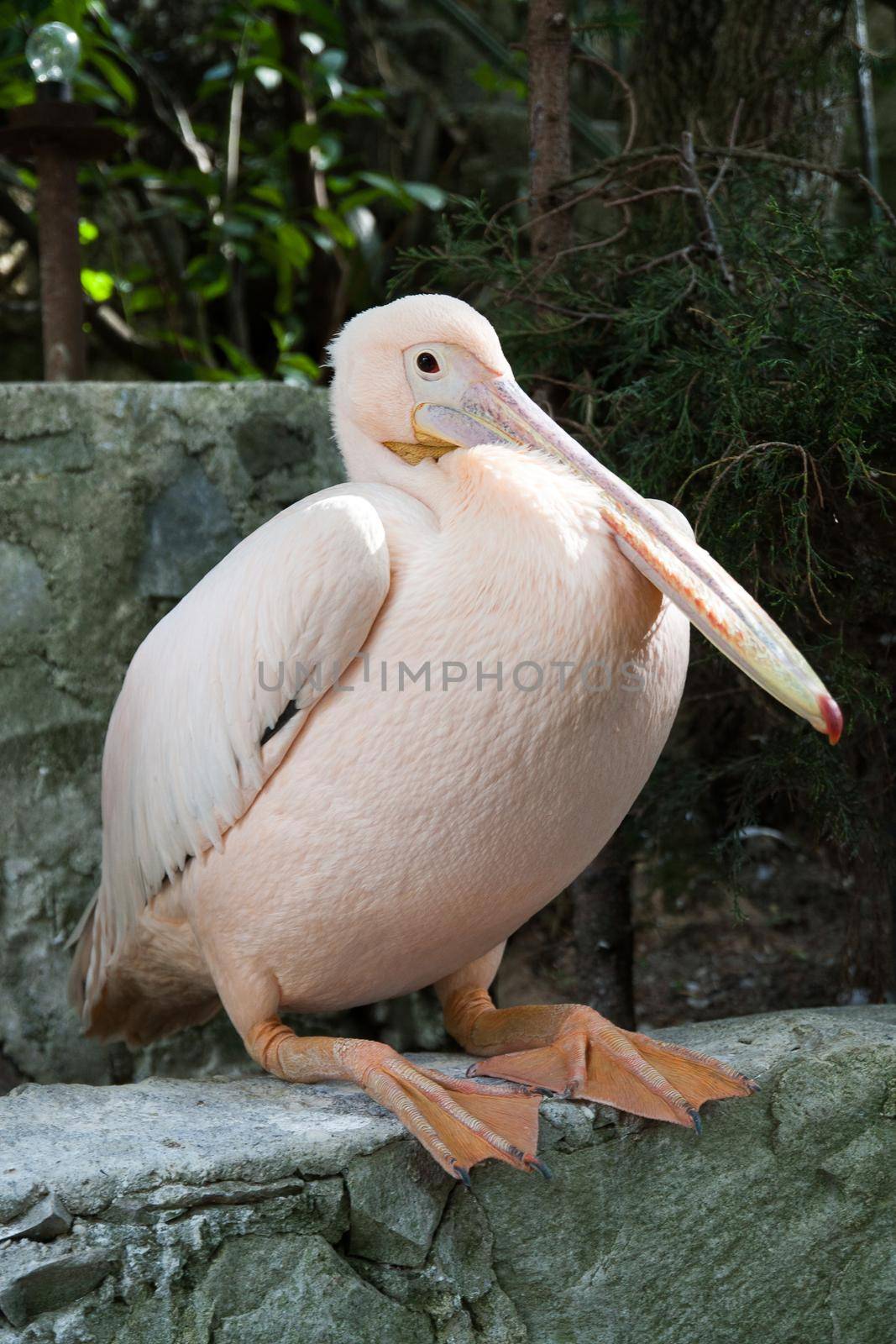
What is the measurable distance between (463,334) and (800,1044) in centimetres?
100

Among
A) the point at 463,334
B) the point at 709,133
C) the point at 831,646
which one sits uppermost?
the point at 709,133

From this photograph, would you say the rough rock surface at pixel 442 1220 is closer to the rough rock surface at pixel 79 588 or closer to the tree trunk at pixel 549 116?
the rough rock surface at pixel 79 588

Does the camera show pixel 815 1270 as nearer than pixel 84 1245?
No

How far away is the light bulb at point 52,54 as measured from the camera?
8.52 ft

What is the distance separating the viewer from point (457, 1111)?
5.05 ft

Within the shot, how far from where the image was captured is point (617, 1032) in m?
1.73

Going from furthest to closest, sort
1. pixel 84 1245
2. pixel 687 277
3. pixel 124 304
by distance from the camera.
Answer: pixel 124 304 < pixel 687 277 < pixel 84 1245

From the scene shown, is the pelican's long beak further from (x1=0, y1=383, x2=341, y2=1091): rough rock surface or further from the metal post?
the metal post

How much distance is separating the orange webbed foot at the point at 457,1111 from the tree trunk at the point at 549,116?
1472mm

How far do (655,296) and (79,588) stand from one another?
42.6 inches

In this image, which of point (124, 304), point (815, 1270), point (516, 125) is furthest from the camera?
point (516, 125)

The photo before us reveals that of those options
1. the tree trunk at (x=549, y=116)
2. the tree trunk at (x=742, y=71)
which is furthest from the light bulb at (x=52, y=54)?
the tree trunk at (x=742, y=71)

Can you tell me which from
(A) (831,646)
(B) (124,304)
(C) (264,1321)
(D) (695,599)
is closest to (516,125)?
(B) (124,304)

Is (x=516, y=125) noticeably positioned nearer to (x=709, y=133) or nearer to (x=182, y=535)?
(x=709, y=133)
